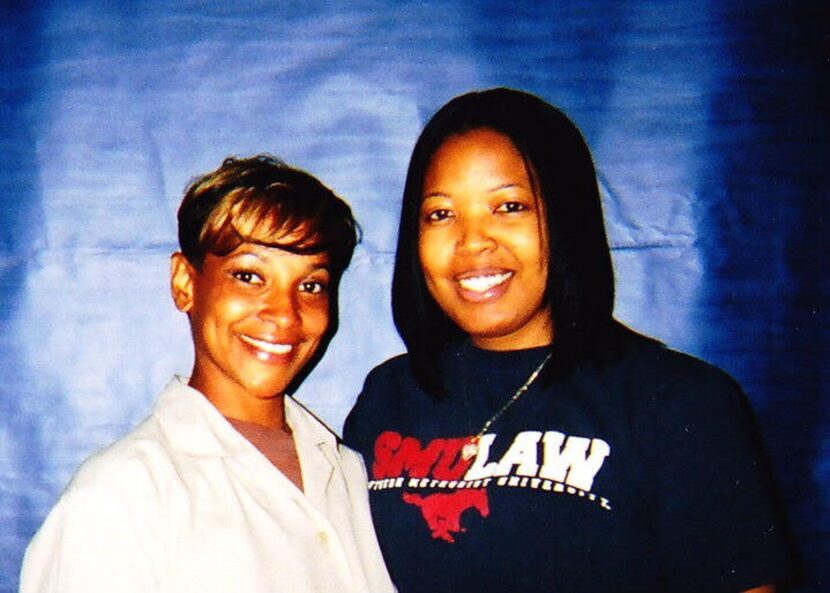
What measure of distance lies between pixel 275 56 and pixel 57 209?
2.05 ft

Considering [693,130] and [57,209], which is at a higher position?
[693,130]

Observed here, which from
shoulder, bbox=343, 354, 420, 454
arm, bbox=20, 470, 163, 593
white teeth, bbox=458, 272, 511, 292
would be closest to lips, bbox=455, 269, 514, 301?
white teeth, bbox=458, 272, 511, 292

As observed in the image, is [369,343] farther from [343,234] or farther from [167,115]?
[167,115]

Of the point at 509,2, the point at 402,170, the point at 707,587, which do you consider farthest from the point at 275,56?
the point at 707,587

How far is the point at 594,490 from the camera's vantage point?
3.20 feet

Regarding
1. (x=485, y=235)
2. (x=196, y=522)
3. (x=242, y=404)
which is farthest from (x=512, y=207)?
(x=196, y=522)

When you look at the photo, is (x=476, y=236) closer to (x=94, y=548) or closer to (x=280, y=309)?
(x=280, y=309)

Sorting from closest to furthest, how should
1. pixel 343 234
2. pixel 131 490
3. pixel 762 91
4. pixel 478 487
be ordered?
pixel 131 490 → pixel 478 487 → pixel 343 234 → pixel 762 91

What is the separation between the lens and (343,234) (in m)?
1.20

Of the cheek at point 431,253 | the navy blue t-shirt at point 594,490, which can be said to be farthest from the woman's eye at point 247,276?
the navy blue t-shirt at point 594,490

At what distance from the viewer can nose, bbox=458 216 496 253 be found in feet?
3.54

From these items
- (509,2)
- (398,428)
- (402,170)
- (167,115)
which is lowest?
(398,428)

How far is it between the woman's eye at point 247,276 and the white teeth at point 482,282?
349mm

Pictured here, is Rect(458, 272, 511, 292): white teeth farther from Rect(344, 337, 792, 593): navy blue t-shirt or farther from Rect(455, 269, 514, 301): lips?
Rect(344, 337, 792, 593): navy blue t-shirt
